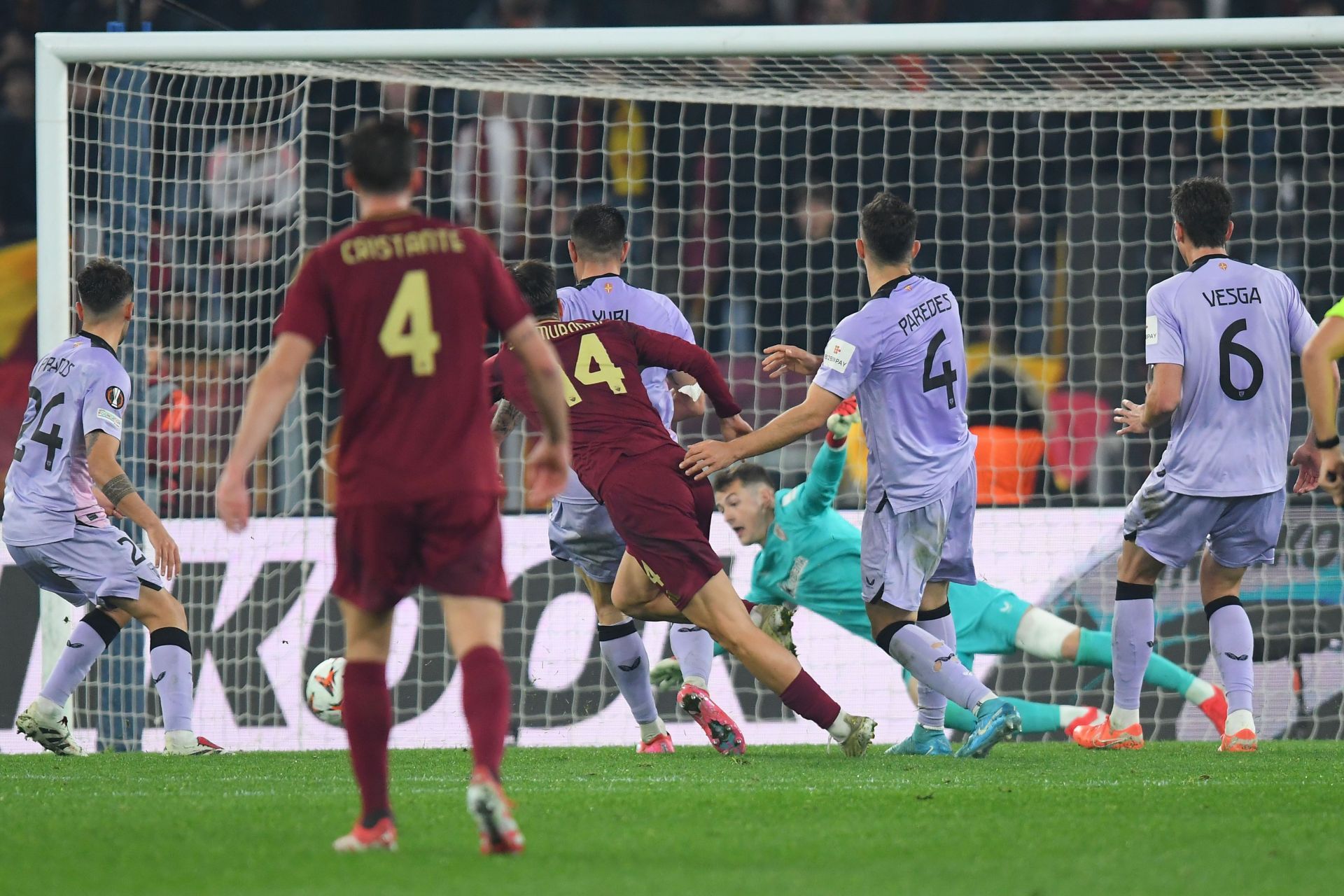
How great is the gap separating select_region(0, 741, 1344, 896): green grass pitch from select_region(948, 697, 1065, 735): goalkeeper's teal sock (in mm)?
1293

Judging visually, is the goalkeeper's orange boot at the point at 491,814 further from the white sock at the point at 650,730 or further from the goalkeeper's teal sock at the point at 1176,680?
the goalkeeper's teal sock at the point at 1176,680

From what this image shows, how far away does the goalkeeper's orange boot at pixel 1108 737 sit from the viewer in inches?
279

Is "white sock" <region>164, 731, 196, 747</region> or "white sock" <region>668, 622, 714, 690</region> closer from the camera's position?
"white sock" <region>668, 622, 714, 690</region>

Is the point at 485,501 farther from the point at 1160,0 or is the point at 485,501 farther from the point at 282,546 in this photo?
the point at 1160,0

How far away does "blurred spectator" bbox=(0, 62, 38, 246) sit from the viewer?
41.8ft

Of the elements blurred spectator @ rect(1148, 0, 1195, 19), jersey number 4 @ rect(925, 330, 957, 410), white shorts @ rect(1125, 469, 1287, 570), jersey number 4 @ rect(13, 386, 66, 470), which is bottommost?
white shorts @ rect(1125, 469, 1287, 570)

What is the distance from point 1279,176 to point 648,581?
22.0 feet

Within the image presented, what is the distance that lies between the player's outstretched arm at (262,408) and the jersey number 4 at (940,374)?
10.4ft

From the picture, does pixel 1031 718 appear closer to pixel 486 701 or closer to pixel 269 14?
pixel 486 701

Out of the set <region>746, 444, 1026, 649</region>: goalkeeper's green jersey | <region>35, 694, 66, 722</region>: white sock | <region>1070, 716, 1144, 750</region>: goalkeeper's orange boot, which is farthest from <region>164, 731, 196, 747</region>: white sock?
<region>1070, 716, 1144, 750</region>: goalkeeper's orange boot

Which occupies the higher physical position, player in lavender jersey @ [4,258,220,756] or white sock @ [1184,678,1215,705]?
player in lavender jersey @ [4,258,220,756]

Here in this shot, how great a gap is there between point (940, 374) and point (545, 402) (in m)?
2.75

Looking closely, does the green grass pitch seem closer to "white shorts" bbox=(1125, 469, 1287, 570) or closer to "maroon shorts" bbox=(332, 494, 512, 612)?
"maroon shorts" bbox=(332, 494, 512, 612)

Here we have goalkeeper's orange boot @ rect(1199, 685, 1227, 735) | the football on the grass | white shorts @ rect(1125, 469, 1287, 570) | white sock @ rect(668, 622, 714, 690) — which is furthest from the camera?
goalkeeper's orange boot @ rect(1199, 685, 1227, 735)
